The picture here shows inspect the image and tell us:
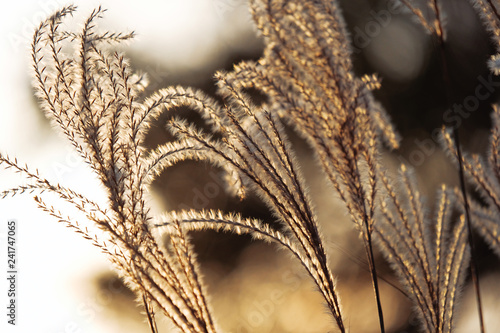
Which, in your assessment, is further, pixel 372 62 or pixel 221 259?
pixel 372 62

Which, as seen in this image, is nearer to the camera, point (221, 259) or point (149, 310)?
point (149, 310)

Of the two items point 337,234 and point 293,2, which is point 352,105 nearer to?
point 293,2

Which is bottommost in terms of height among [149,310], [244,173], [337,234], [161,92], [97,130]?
[149,310]

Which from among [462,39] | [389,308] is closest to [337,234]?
[389,308]

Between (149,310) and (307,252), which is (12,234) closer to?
(149,310)

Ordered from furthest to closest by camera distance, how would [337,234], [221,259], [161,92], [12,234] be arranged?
1. [221,259]
2. [337,234]
3. [12,234]
4. [161,92]

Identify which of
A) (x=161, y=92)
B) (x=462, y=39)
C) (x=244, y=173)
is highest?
(x=462, y=39)

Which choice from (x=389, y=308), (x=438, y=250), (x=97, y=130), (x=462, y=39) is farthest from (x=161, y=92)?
(x=462, y=39)

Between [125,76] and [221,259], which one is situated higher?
[221,259]

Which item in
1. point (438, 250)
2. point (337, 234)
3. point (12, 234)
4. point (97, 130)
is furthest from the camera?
point (337, 234)
